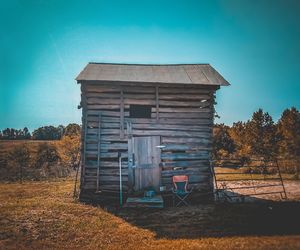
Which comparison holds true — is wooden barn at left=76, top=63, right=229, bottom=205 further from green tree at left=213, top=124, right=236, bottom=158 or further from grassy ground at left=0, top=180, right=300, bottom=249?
green tree at left=213, top=124, right=236, bottom=158

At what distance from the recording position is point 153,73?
12.7m

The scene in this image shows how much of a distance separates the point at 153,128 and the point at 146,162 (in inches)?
63.0

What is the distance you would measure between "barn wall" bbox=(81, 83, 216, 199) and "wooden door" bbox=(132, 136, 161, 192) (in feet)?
0.96

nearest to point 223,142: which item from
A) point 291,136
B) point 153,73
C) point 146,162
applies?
point 291,136

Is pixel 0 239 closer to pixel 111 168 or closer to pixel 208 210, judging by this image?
pixel 111 168

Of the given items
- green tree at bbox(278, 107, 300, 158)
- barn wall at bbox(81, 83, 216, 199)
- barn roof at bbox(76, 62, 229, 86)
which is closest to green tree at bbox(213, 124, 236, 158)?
green tree at bbox(278, 107, 300, 158)

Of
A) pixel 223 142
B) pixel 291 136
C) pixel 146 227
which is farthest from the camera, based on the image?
pixel 223 142

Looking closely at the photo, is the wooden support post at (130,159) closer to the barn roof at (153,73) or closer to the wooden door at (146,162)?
the wooden door at (146,162)

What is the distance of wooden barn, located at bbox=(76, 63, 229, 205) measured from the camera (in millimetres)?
10875

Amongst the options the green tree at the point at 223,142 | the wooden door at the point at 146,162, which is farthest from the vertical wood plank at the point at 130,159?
the green tree at the point at 223,142

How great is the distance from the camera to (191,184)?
36.7 ft

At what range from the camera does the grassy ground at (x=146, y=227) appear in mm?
5801

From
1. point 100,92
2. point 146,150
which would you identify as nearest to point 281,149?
point 146,150

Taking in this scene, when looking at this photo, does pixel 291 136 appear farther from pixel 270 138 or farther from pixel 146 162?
pixel 146 162
